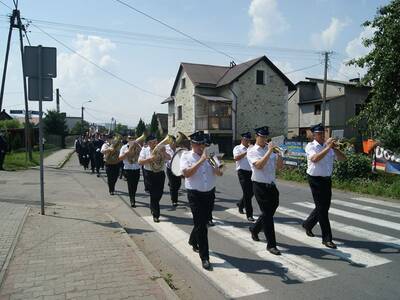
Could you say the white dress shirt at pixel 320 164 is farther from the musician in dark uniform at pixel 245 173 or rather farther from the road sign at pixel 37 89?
the road sign at pixel 37 89

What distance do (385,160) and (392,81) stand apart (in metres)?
2.73

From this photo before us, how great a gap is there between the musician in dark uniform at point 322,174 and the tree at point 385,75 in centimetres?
767

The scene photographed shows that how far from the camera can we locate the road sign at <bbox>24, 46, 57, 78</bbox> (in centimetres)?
872

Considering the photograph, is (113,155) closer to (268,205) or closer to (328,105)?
(268,205)

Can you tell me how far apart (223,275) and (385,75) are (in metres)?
10.5

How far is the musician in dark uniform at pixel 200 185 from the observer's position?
238 inches

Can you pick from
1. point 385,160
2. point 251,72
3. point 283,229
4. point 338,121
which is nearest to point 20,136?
point 251,72

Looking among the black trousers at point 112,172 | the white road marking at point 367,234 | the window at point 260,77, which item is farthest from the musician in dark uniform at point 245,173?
the window at point 260,77

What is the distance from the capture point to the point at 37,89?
880 cm

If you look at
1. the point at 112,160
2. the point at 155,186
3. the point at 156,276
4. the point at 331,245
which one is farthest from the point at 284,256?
the point at 112,160

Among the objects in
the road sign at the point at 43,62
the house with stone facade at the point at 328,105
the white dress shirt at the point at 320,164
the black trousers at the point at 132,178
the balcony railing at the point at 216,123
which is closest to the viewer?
the white dress shirt at the point at 320,164

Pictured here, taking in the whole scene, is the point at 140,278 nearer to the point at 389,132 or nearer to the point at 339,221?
the point at 339,221

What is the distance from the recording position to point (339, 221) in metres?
9.12

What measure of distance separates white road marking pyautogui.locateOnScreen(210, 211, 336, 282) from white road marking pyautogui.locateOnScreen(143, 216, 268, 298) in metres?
0.63
